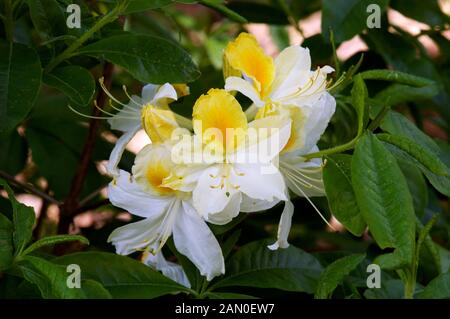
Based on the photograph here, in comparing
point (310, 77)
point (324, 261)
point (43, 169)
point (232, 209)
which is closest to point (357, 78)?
point (310, 77)

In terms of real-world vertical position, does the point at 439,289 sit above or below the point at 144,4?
below

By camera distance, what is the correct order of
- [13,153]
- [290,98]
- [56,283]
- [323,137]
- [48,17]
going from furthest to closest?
[13,153]
[323,137]
[48,17]
[290,98]
[56,283]

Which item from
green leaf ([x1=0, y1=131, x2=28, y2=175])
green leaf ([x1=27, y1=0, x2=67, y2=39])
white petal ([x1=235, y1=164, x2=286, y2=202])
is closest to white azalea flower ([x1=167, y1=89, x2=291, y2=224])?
white petal ([x1=235, y1=164, x2=286, y2=202])

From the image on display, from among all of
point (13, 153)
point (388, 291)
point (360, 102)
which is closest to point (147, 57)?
point (360, 102)

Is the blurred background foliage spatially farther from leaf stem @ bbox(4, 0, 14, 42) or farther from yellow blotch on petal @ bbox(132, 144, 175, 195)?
yellow blotch on petal @ bbox(132, 144, 175, 195)

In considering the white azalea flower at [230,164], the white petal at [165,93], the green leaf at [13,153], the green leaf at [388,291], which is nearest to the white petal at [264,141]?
the white azalea flower at [230,164]

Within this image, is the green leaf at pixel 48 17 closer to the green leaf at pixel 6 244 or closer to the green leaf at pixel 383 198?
the green leaf at pixel 6 244

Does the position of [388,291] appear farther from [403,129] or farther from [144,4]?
[144,4]
